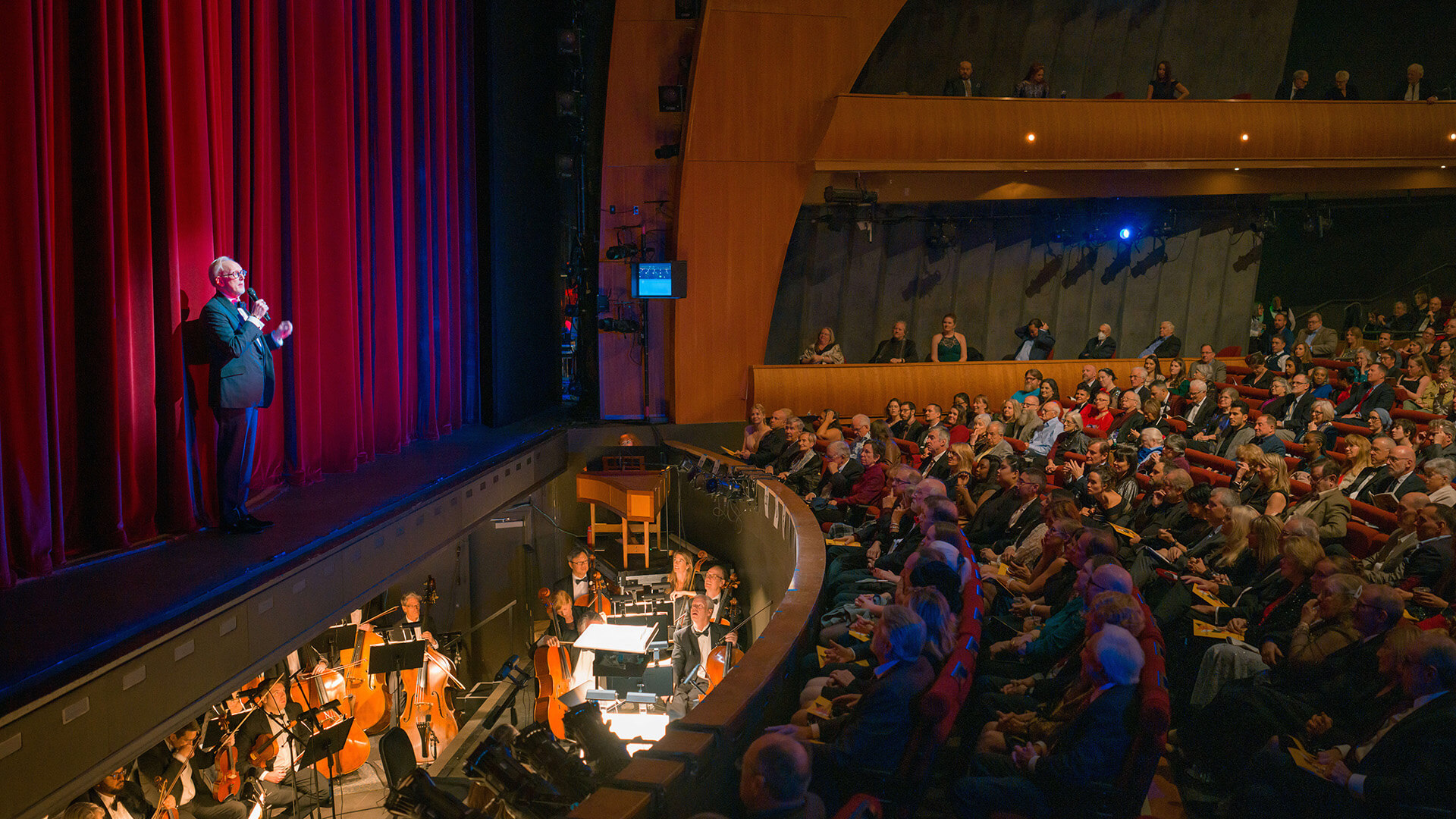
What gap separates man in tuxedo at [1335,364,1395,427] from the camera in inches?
243

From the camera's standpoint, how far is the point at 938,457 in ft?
18.4

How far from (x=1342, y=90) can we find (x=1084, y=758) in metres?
8.89

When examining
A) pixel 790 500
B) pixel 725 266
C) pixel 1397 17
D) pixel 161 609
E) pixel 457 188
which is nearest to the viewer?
pixel 161 609

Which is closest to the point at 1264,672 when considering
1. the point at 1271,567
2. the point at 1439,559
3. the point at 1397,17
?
the point at 1271,567

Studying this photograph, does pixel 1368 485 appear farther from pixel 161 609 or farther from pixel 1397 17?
pixel 1397 17

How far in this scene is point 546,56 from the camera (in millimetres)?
8531

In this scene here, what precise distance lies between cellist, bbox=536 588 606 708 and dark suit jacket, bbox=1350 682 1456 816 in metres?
3.71

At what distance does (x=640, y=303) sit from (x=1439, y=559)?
666cm

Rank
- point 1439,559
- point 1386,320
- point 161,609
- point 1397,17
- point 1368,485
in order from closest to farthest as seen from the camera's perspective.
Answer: point 161,609
point 1439,559
point 1368,485
point 1386,320
point 1397,17

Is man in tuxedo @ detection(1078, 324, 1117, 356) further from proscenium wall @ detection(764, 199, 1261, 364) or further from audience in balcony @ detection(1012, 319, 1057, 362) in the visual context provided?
proscenium wall @ detection(764, 199, 1261, 364)

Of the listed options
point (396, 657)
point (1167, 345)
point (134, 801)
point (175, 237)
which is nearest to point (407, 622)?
point (396, 657)

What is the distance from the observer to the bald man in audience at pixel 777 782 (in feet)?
5.96

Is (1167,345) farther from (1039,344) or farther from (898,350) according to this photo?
(898,350)

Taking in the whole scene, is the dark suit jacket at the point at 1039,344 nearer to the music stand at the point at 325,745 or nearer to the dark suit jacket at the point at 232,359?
the music stand at the point at 325,745
